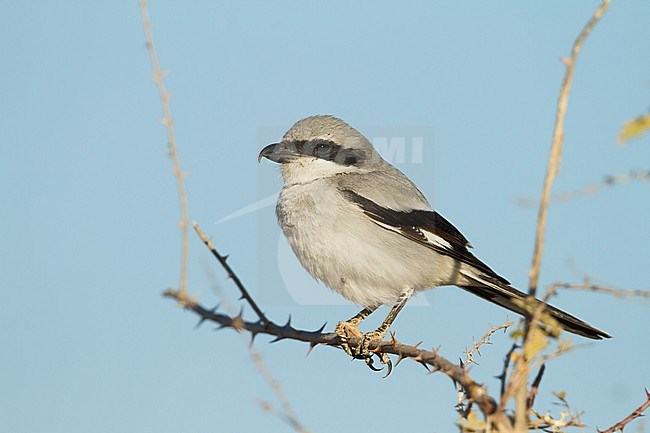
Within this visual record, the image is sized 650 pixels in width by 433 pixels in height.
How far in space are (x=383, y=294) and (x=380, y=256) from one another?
0.88ft

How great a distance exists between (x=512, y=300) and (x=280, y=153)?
6.01 feet

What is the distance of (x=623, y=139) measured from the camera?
1208 mm

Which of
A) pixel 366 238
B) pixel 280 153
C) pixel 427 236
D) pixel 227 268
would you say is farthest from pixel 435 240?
pixel 227 268

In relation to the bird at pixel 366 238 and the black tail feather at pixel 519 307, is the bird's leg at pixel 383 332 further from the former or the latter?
the black tail feather at pixel 519 307

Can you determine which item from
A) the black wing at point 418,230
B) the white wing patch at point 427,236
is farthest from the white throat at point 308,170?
the white wing patch at point 427,236

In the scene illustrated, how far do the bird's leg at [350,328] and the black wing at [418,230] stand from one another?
1.83ft

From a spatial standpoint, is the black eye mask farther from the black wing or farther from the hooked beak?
the black wing

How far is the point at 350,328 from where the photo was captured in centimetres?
440

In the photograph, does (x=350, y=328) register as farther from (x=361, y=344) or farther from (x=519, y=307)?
(x=519, y=307)

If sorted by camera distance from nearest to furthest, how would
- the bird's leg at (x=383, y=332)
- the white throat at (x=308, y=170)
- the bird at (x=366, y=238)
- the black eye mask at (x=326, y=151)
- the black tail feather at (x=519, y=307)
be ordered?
the black tail feather at (x=519, y=307) → the bird's leg at (x=383, y=332) → the bird at (x=366, y=238) → the white throat at (x=308, y=170) → the black eye mask at (x=326, y=151)

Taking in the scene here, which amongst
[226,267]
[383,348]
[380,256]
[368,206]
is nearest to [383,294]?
[380,256]

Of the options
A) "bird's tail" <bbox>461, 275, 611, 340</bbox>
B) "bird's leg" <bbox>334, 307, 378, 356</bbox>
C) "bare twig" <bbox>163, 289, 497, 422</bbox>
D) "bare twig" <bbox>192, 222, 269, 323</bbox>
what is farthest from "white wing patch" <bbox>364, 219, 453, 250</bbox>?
"bare twig" <bbox>192, 222, 269, 323</bbox>

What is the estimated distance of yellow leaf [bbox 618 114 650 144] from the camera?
3.97ft

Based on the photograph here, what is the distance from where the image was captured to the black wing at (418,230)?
4699 mm
